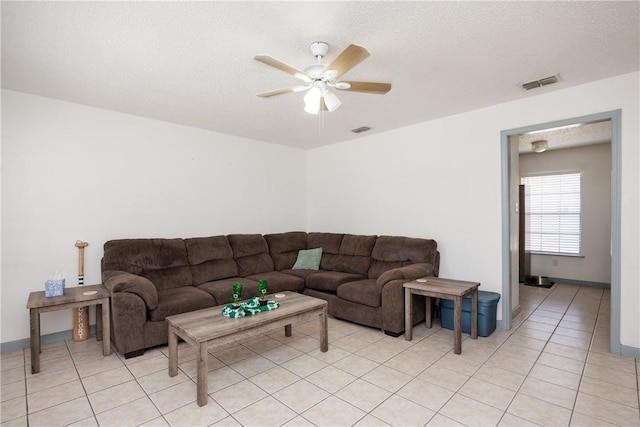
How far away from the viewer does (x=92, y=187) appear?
3574mm

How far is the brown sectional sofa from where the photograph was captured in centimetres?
298

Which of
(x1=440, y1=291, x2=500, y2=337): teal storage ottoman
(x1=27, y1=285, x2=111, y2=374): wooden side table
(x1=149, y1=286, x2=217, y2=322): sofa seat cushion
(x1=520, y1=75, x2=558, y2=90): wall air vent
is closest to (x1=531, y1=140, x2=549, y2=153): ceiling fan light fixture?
(x1=520, y1=75, x2=558, y2=90): wall air vent

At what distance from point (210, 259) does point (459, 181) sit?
3329 mm

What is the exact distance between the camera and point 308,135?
491 centimetres

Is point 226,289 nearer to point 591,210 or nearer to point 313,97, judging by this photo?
point 313,97

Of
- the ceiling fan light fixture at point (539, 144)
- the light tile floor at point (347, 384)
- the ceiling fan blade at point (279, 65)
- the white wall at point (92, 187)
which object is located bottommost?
the light tile floor at point (347, 384)

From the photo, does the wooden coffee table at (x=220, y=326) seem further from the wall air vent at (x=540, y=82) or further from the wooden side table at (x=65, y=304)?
the wall air vent at (x=540, y=82)

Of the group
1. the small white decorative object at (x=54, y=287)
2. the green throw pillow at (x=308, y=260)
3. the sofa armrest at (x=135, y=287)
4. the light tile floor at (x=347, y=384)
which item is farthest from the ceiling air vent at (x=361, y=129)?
the small white decorative object at (x=54, y=287)

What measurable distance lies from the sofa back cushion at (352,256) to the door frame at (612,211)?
1.66 meters

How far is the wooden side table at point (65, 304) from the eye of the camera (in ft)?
8.65

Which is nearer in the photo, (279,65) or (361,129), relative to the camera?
(279,65)

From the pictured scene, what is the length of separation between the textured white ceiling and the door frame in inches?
14.5

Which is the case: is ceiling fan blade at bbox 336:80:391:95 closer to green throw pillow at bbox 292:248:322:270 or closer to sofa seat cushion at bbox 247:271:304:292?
sofa seat cushion at bbox 247:271:304:292

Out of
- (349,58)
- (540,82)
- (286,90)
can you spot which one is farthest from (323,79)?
(540,82)
